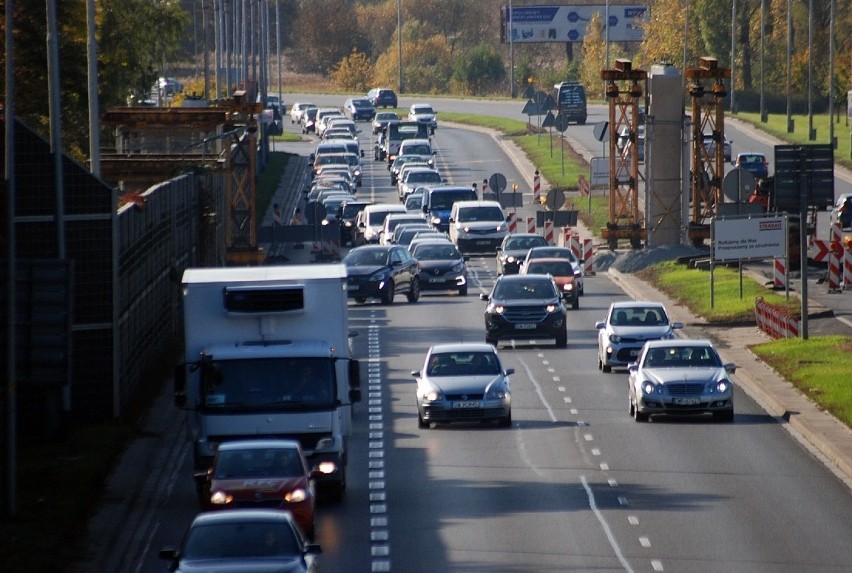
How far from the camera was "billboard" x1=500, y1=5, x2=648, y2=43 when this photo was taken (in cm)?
14725

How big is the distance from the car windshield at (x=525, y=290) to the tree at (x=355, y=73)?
121 metres

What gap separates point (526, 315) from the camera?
40.7 metres

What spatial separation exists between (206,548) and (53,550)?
3.48 metres

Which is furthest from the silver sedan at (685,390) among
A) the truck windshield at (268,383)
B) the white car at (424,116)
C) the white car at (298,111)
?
the white car at (298,111)

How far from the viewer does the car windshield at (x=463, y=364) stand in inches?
1203

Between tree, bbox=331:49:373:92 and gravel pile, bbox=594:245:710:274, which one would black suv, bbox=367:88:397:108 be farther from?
gravel pile, bbox=594:245:710:274

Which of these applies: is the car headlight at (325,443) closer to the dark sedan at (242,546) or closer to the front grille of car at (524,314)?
the dark sedan at (242,546)

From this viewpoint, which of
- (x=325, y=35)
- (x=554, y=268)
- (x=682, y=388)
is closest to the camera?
(x=682, y=388)

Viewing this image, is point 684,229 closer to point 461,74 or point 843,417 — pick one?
point 843,417

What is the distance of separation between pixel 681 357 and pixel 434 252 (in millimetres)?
23152

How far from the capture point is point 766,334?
42125 millimetres

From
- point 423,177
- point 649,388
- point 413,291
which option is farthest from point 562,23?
point 649,388

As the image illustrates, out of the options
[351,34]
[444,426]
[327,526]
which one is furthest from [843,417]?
[351,34]

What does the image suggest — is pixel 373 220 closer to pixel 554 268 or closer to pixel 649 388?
pixel 554 268
